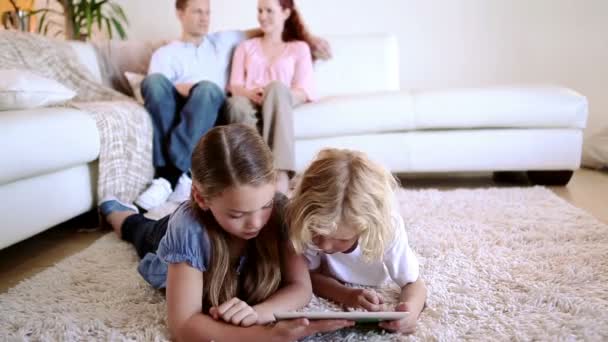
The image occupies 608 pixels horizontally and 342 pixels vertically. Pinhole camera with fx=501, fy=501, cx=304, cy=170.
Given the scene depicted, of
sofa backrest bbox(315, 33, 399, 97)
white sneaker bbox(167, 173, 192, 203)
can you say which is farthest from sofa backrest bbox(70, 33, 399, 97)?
white sneaker bbox(167, 173, 192, 203)

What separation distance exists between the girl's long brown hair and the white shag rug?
4.3 inches

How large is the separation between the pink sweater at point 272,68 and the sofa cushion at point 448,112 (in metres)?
0.22

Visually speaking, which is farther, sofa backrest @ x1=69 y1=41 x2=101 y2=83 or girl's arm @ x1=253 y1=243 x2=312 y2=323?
sofa backrest @ x1=69 y1=41 x2=101 y2=83

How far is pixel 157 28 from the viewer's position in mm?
2996

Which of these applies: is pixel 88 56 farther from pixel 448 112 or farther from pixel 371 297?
pixel 371 297

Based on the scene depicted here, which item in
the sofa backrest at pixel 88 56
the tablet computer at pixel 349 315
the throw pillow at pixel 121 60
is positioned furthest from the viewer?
the throw pillow at pixel 121 60

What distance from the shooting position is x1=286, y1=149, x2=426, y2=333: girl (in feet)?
2.59

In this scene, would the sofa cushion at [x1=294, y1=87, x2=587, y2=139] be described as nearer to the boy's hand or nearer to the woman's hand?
the woman's hand

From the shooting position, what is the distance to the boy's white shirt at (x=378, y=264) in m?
0.90

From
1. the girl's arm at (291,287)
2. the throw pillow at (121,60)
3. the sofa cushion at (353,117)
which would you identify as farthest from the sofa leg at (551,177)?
the throw pillow at (121,60)

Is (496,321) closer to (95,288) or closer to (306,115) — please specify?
(95,288)

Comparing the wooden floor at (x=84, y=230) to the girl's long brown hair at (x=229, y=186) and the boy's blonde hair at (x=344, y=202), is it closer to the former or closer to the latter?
the girl's long brown hair at (x=229, y=186)

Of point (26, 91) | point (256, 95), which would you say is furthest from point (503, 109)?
point (26, 91)

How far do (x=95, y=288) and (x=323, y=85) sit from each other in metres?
1.67
